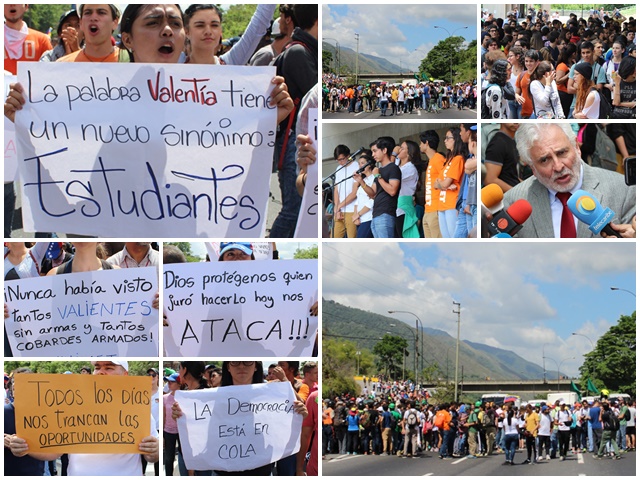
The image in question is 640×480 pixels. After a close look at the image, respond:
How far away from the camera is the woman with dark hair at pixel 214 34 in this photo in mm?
9914

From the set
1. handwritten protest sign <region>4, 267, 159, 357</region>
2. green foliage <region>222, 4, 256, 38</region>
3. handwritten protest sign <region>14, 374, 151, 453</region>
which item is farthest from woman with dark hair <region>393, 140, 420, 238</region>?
handwritten protest sign <region>14, 374, 151, 453</region>

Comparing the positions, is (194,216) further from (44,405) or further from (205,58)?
(44,405)

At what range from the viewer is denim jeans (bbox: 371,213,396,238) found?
10180 mm

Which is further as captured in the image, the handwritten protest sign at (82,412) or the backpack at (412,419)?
the backpack at (412,419)

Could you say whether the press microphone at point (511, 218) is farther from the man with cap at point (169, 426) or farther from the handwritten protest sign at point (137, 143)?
the man with cap at point (169, 426)

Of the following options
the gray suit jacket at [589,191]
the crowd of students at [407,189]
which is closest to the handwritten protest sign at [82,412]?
the crowd of students at [407,189]

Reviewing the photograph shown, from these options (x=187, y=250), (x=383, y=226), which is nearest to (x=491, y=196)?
(x=383, y=226)

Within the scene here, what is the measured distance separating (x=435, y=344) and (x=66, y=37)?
11.9 ft

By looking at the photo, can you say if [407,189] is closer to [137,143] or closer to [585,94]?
[585,94]

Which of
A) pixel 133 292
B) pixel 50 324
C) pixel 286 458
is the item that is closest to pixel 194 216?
pixel 133 292

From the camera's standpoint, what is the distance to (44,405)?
993 cm

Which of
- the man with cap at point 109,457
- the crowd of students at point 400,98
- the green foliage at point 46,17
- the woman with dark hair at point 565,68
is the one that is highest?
the green foliage at point 46,17

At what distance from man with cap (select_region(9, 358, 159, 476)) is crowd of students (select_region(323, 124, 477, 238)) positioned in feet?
6.40

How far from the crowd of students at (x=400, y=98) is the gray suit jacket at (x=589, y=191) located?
75 centimetres
